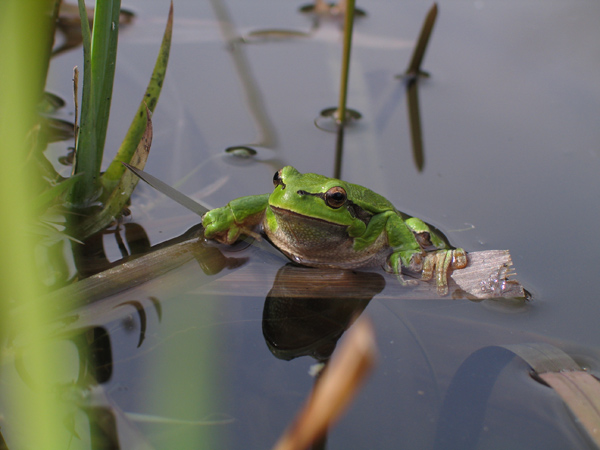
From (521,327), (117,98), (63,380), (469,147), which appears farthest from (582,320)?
(117,98)

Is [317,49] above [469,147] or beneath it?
above

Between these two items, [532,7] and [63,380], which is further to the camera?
[532,7]

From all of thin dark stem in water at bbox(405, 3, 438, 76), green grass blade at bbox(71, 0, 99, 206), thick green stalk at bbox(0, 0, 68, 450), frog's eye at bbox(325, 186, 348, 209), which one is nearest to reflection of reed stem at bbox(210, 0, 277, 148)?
frog's eye at bbox(325, 186, 348, 209)

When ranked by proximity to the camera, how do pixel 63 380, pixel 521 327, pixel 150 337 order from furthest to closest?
pixel 521 327 < pixel 150 337 < pixel 63 380

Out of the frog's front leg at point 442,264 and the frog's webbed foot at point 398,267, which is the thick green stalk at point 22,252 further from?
the frog's front leg at point 442,264

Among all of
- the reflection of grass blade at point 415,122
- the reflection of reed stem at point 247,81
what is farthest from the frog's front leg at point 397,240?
the reflection of reed stem at point 247,81

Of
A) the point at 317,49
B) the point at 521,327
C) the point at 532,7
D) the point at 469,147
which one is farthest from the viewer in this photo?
the point at 532,7

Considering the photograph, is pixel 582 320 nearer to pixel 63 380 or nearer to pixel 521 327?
pixel 521 327

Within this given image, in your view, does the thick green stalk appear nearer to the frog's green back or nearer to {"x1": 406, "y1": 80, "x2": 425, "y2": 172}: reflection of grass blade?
the frog's green back
